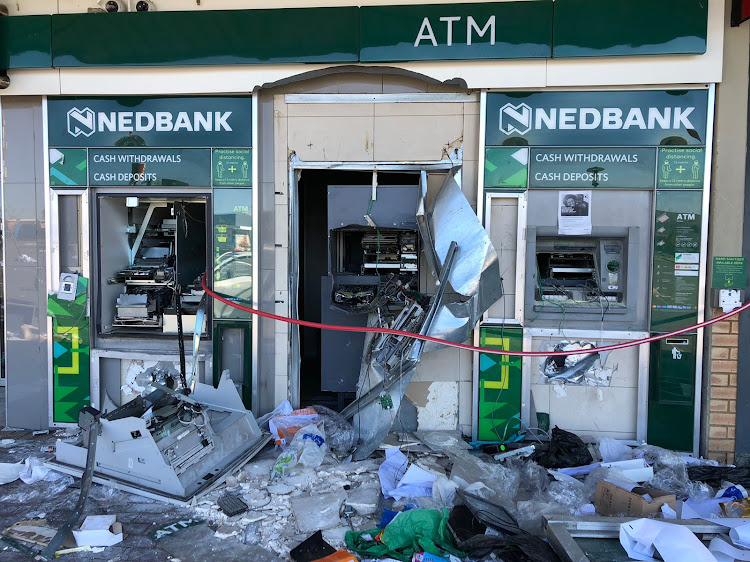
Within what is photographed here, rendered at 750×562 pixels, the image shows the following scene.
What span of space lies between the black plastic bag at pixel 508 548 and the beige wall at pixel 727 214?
2159mm

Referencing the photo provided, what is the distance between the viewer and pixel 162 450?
314 centimetres

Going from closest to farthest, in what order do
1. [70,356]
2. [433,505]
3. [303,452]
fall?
[433,505] < [303,452] < [70,356]

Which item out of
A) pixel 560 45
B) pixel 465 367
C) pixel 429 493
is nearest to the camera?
pixel 429 493

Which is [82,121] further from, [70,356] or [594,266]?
[594,266]

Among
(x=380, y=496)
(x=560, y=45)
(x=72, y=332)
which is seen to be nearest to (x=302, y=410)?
(x=380, y=496)

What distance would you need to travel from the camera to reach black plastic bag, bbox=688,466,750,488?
11.3ft

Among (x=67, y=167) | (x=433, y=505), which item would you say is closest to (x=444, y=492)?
(x=433, y=505)

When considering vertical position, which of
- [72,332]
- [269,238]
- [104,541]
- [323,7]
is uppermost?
[323,7]

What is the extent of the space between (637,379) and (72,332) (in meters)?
4.64

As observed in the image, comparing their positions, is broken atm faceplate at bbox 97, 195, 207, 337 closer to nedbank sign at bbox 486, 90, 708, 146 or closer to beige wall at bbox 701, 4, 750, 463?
nedbank sign at bbox 486, 90, 708, 146

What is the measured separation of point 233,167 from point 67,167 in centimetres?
144

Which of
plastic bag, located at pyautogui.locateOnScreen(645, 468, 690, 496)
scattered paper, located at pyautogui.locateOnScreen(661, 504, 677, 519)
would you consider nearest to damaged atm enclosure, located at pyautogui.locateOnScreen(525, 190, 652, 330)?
plastic bag, located at pyautogui.locateOnScreen(645, 468, 690, 496)

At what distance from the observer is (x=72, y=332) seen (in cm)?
434

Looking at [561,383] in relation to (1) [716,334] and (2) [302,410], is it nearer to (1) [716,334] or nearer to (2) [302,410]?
(1) [716,334]
